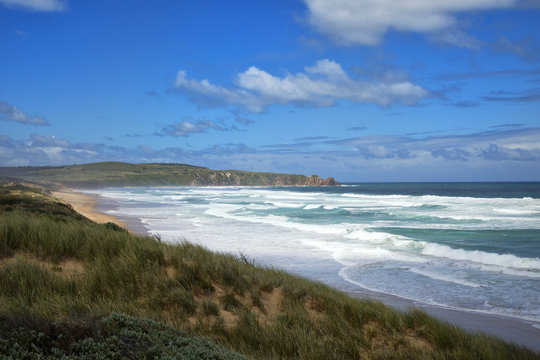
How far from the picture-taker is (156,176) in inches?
6663

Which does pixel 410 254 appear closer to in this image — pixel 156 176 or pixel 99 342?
pixel 99 342

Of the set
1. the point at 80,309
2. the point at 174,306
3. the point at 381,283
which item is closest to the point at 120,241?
the point at 174,306

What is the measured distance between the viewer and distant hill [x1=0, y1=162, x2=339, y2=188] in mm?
155000

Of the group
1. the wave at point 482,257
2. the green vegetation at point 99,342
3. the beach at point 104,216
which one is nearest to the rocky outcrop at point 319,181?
the beach at point 104,216

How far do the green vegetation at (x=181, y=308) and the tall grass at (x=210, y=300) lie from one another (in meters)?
0.02

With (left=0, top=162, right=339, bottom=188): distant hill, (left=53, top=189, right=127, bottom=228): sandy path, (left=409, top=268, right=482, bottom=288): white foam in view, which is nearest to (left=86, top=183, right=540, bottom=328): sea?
(left=409, top=268, right=482, bottom=288): white foam

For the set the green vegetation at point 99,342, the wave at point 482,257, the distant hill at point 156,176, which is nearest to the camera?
the green vegetation at point 99,342

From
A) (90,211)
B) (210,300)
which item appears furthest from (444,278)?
(90,211)

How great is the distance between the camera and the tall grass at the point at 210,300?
5.36 m

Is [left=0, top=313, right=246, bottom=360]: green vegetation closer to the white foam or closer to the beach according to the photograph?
the white foam

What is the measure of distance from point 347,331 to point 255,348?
1488 mm

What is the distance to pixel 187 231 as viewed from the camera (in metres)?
23.3

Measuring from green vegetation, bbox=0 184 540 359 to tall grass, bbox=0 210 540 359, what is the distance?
0.06 ft

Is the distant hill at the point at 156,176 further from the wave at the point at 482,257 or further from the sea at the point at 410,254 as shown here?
the wave at the point at 482,257
